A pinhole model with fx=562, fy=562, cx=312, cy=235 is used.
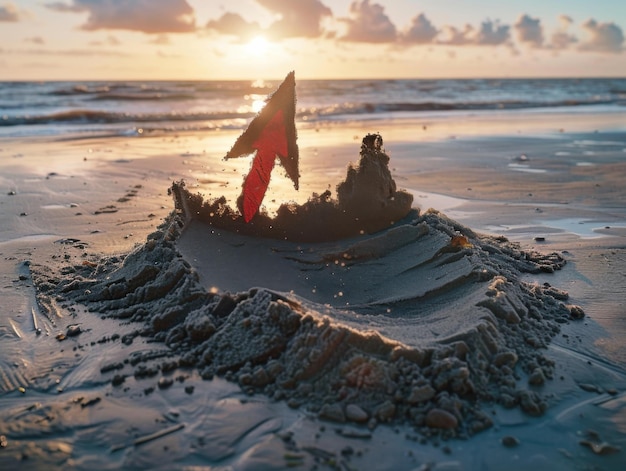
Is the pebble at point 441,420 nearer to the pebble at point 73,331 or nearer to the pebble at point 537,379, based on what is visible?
the pebble at point 537,379

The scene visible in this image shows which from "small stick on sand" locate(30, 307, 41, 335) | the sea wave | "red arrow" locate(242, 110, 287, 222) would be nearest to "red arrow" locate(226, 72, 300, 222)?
"red arrow" locate(242, 110, 287, 222)

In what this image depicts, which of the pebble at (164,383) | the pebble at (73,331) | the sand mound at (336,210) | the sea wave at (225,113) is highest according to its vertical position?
the sea wave at (225,113)

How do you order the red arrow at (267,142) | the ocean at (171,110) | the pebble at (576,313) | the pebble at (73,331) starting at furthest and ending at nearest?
the ocean at (171,110) < the red arrow at (267,142) < the pebble at (576,313) < the pebble at (73,331)

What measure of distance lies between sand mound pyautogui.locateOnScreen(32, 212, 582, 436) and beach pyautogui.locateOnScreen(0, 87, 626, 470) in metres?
0.01

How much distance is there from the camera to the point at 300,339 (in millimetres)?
2977

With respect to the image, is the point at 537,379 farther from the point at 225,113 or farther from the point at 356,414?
the point at 225,113

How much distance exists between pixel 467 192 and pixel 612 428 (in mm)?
5496

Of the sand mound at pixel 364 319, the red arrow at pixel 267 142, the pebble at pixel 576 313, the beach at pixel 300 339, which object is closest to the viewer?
the beach at pixel 300 339

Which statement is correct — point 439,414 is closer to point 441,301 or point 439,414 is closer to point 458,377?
point 458,377

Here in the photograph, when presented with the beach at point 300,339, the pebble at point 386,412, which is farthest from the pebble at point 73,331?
the pebble at point 386,412

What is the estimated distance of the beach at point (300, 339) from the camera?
2.53 meters

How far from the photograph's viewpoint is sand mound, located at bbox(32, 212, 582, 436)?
9.05 ft

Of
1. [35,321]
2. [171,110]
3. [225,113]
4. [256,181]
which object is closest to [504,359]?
[256,181]

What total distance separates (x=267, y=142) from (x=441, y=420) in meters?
2.66
